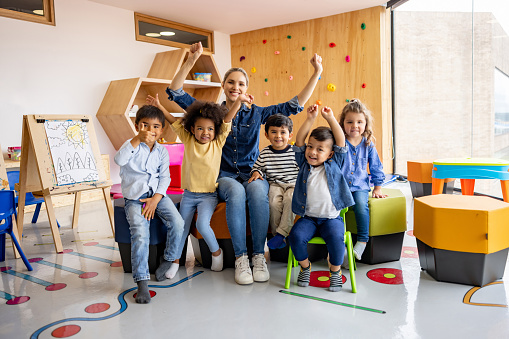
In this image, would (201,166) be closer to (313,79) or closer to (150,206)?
(150,206)

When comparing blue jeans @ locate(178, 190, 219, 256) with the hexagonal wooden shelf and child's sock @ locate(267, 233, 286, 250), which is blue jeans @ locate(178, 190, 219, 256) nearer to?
child's sock @ locate(267, 233, 286, 250)

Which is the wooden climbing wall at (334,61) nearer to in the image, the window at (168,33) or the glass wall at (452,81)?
the glass wall at (452,81)

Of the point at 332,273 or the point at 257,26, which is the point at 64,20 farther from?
the point at 332,273

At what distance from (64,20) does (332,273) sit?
415cm

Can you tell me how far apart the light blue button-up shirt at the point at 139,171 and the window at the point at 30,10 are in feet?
9.75

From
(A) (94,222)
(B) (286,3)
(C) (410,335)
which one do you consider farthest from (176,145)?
(C) (410,335)

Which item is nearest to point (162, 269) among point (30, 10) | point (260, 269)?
point (260, 269)

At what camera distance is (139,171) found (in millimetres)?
2227

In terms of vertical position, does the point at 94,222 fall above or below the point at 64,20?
below

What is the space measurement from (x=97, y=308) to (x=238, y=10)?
4.38 m

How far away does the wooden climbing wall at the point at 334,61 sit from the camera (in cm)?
550

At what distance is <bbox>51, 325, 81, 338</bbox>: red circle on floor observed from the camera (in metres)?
1.64

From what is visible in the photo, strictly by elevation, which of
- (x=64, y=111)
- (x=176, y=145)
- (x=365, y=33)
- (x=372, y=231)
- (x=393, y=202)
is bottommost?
(x=372, y=231)

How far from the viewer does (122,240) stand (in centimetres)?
228
